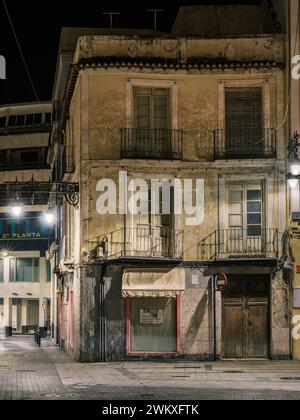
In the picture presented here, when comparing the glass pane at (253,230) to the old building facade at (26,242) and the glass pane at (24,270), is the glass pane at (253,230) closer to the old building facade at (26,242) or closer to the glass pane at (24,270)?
the old building facade at (26,242)

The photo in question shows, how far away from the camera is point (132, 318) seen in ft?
105

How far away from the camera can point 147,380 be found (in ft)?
83.0

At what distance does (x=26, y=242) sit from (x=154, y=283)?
131 ft

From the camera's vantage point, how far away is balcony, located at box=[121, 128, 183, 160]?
105ft

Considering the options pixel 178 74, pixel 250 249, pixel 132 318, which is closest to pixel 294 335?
pixel 250 249

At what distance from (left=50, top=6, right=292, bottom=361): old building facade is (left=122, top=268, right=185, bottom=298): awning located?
0.12ft

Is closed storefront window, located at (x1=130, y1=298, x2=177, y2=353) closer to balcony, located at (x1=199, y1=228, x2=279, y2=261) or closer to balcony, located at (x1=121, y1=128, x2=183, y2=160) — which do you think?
balcony, located at (x1=199, y1=228, x2=279, y2=261)

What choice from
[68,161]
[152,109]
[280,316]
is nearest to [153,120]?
[152,109]

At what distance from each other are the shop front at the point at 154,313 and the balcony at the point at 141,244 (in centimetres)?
60

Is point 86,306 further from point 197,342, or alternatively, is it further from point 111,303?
point 197,342

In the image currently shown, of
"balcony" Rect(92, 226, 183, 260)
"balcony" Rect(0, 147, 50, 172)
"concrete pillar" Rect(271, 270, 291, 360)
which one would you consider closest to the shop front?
"balcony" Rect(92, 226, 183, 260)

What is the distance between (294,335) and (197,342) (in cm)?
313

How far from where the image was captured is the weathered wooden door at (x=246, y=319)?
1268 inches

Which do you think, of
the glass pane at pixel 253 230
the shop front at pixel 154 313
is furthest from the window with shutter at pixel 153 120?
the shop front at pixel 154 313
